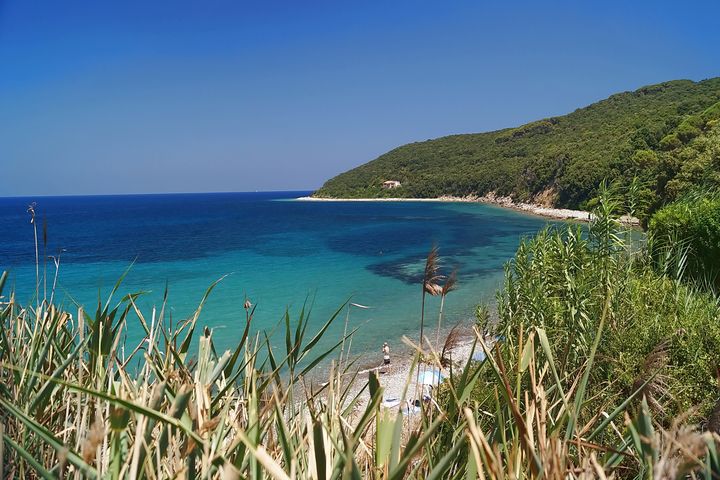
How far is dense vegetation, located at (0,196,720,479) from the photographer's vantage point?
865 mm

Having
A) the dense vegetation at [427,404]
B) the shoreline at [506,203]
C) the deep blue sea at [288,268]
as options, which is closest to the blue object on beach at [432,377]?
the dense vegetation at [427,404]

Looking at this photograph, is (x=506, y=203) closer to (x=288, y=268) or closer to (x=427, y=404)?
(x=288, y=268)

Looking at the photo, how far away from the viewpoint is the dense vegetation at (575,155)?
25891 mm

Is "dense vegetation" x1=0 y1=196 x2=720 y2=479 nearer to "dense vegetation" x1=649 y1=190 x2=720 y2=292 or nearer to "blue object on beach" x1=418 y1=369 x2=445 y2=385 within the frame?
"blue object on beach" x1=418 y1=369 x2=445 y2=385

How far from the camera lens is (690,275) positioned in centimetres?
800

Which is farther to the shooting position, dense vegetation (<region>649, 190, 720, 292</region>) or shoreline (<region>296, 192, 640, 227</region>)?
shoreline (<region>296, 192, 640, 227</region>)

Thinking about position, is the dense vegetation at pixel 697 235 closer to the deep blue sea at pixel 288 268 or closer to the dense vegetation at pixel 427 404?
the dense vegetation at pixel 427 404

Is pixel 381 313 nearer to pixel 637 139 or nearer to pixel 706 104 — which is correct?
pixel 637 139

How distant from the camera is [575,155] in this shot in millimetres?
63031

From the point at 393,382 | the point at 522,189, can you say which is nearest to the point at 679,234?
the point at 393,382

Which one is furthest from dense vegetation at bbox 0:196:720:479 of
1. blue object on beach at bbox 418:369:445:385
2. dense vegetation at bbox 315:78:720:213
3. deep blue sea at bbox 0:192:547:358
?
deep blue sea at bbox 0:192:547:358

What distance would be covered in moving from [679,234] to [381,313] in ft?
38.7

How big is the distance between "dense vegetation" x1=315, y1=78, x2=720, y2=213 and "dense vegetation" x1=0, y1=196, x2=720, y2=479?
1728 millimetres

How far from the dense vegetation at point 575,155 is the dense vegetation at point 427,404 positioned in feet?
5.67
